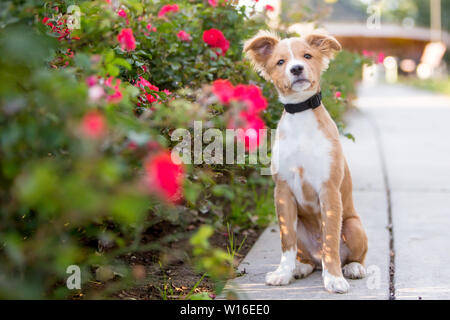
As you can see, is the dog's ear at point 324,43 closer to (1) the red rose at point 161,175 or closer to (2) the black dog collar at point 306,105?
(2) the black dog collar at point 306,105

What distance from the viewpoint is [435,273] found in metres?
3.23

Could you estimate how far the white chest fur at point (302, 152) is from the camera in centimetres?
297

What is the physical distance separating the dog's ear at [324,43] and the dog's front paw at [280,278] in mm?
1275

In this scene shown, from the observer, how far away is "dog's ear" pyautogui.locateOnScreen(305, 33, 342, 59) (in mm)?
3170

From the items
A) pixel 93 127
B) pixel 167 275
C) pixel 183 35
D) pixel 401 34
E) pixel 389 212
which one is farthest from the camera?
pixel 401 34

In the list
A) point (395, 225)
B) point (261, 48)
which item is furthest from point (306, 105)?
point (395, 225)

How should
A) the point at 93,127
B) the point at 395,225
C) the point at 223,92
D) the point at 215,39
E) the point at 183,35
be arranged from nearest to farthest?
the point at 93,127
the point at 223,92
the point at 183,35
the point at 215,39
the point at 395,225

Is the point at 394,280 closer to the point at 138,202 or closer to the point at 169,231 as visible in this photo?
the point at 169,231

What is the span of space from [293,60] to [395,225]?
76.5 inches

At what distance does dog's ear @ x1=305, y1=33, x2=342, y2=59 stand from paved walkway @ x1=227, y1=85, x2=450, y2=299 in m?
1.33

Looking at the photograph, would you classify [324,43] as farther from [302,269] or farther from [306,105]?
[302,269]

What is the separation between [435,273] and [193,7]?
2.62 m

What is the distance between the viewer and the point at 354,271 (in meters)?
3.16
